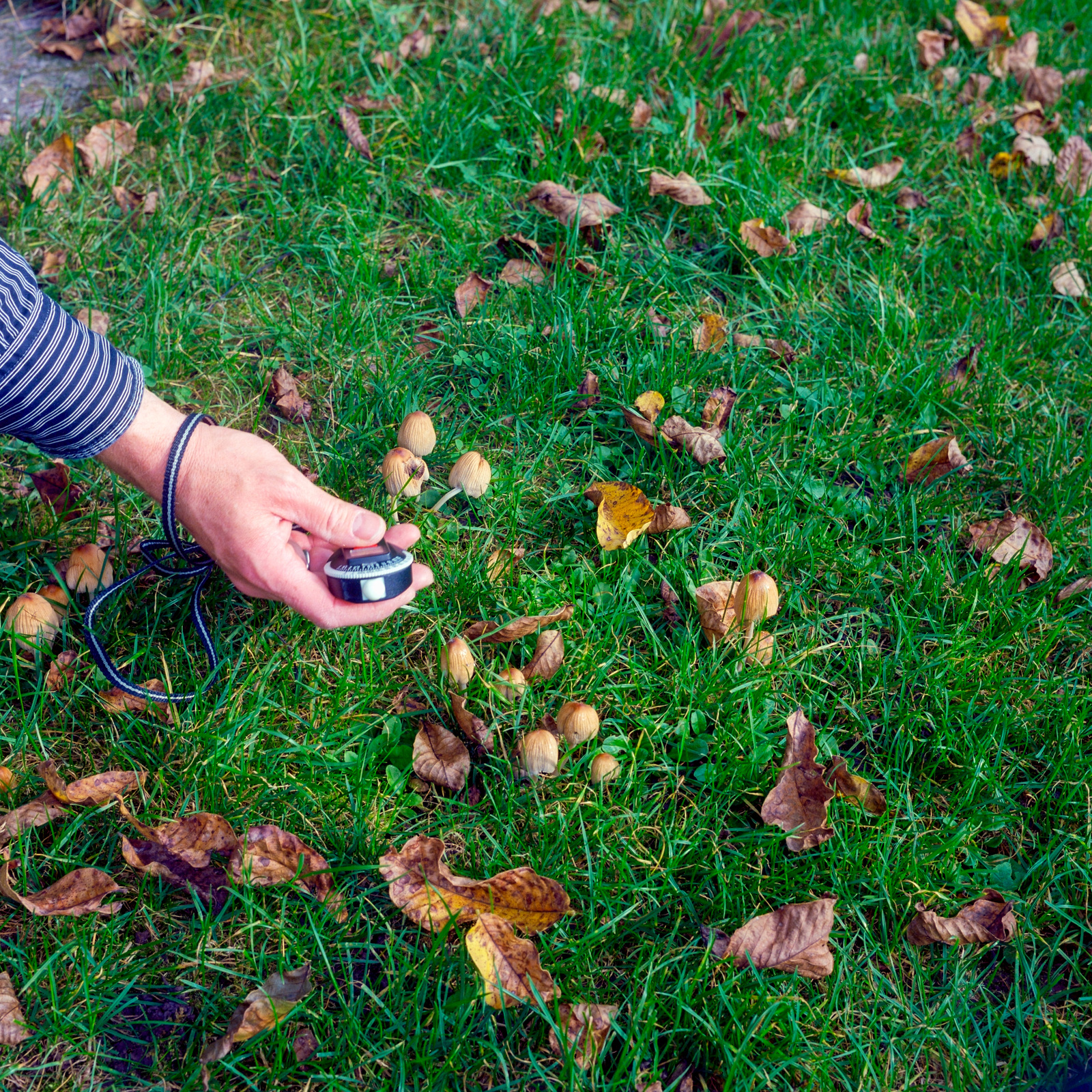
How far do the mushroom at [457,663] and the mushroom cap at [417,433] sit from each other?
612 millimetres

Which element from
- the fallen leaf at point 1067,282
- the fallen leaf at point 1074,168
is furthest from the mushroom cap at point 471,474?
the fallen leaf at point 1074,168

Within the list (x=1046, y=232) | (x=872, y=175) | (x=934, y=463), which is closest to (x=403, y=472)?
(x=934, y=463)

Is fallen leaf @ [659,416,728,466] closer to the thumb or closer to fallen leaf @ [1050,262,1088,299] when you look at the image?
the thumb

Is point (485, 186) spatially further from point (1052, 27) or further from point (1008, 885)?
point (1052, 27)

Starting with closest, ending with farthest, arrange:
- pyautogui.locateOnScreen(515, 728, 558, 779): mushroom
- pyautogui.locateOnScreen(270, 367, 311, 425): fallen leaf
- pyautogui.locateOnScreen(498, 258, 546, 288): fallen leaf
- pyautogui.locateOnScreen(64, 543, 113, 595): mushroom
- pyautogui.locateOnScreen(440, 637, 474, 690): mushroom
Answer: pyautogui.locateOnScreen(515, 728, 558, 779): mushroom, pyautogui.locateOnScreen(440, 637, 474, 690): mushroom, pyautogui.locateOnScreen(64, 543, 113, 595): mushroom, pyautogui.locateOnScreen(270, 367, 311, 425): fallen leaf, pyautogui.locateOnScreen(498, 258, 546, 288): fallen leaf

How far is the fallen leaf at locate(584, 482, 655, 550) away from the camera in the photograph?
7.76 ft

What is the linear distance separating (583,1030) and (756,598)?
3.32 ft

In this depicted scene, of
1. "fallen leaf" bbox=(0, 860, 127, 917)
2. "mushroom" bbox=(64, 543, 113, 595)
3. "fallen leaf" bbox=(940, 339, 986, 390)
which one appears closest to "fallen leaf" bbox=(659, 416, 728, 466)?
"fallen leaf" bbox=(940, 339, 986, 390)

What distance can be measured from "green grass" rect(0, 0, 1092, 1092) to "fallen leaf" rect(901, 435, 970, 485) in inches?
2.6

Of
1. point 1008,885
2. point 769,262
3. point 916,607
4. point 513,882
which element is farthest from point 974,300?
point 513,882

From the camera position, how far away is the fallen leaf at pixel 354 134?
10.7ft

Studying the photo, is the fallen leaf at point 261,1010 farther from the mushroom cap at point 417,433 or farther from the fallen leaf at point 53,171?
the fallen leaf at point 53,171

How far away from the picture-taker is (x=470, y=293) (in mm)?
2934

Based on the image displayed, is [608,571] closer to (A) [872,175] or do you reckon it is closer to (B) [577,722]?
(B) [577,722]
